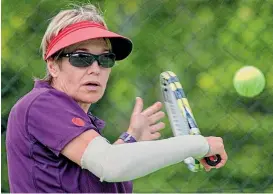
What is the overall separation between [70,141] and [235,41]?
2.09m

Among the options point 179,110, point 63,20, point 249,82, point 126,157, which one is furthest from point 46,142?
point 249,82

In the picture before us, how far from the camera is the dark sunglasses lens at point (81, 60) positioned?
187 centimetres

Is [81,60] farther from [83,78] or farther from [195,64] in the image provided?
[195,64]

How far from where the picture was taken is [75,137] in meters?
1.72

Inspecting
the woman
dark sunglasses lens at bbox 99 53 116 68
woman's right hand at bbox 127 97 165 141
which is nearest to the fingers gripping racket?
woman's right hand at bbox 127 97 165 141

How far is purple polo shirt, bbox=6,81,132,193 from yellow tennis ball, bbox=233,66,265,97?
5.78ft

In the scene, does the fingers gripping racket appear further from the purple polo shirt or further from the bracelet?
the purple polo shirt

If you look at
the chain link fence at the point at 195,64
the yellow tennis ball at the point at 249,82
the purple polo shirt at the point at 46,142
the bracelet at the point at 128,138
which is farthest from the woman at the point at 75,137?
the yellow tennis ball at the point at 249,82

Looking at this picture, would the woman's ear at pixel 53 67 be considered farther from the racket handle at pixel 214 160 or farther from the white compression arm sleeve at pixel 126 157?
the racket handle at pixel 214 160

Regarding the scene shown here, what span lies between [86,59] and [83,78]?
0.16 feet

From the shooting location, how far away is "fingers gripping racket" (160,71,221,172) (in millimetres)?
2049

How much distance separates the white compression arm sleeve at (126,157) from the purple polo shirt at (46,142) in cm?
6

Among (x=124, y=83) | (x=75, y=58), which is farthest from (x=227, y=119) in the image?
(x=75, y=58)

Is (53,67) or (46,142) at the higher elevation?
(53,67)
